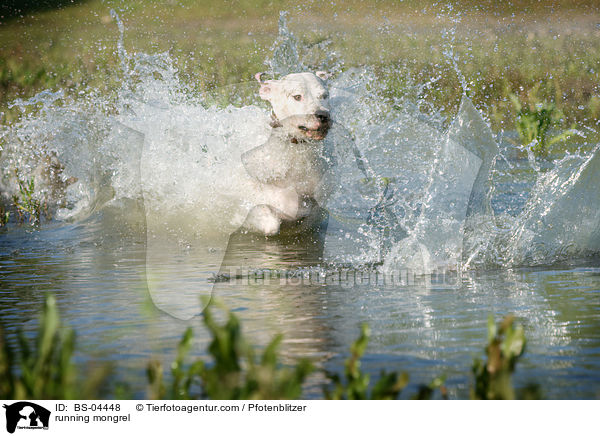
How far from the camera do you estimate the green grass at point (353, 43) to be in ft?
57.1

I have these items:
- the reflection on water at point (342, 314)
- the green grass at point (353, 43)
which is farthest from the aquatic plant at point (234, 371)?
the green grass at point (353, 43)

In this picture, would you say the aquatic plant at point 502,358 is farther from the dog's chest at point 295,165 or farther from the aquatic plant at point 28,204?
the aquatic plant at point 28,204

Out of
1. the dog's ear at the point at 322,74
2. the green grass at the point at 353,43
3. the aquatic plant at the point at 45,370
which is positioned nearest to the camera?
the aquatic plant at the point at 45,370

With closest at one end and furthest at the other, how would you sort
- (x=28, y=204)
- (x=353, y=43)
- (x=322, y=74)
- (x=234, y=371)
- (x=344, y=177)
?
(x=234, y=371) → (x=322, y=74) → (x=344, y=177) → (x=28, y=204) → (x=353, y=43)

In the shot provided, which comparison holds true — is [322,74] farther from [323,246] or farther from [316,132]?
[323,246]

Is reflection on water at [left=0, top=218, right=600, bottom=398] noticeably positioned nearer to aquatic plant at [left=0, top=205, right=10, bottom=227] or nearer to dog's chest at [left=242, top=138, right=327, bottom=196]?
dog's chest at [left=242, top=138, right=327, bottom=196]

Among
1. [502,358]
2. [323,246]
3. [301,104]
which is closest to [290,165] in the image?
[301,104]
